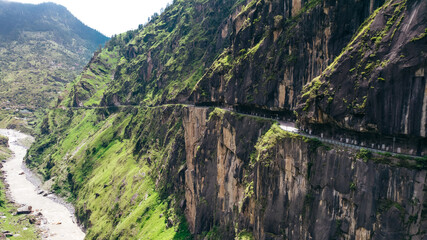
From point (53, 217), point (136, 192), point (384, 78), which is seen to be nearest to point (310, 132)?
point (384, 78)

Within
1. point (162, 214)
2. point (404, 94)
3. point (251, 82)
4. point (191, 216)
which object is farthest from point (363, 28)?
point (162, 214)

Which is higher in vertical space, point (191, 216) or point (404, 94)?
point (404, 94)

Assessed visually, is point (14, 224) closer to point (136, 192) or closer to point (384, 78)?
point (136, 192)

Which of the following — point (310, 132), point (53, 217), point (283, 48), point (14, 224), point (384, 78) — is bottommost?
point (14, 224)

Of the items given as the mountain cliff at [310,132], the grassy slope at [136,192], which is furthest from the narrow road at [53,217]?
the mountain cliff at [310,132]

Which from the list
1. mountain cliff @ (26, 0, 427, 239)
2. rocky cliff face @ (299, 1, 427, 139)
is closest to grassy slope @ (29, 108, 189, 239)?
mountain cliff @ (26, 0, 427, 239)

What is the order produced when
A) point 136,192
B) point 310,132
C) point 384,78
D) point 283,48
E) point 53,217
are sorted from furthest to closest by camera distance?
1. point 53,217
2. point 136,192
3. point 283,48
4. point 310,132
5. point 384,78

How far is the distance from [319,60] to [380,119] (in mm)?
20692

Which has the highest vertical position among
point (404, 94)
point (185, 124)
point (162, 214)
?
point (404, 94)

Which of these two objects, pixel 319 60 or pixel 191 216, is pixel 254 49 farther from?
→ pixel 191 216

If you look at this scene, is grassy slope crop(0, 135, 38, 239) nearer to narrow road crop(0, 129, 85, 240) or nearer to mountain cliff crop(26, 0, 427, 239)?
narrow road crop(0, 129, 85, 240)

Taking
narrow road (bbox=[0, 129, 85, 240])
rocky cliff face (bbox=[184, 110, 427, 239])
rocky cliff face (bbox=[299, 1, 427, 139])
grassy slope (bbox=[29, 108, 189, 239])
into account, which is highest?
rocky cliff face (bbox=[299, 1, 427, 139])

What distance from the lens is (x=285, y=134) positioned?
5666 centimetres

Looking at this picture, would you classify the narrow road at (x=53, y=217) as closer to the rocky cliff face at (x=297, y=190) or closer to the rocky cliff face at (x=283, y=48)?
the rocky cliff face at (x=297, y=190)
